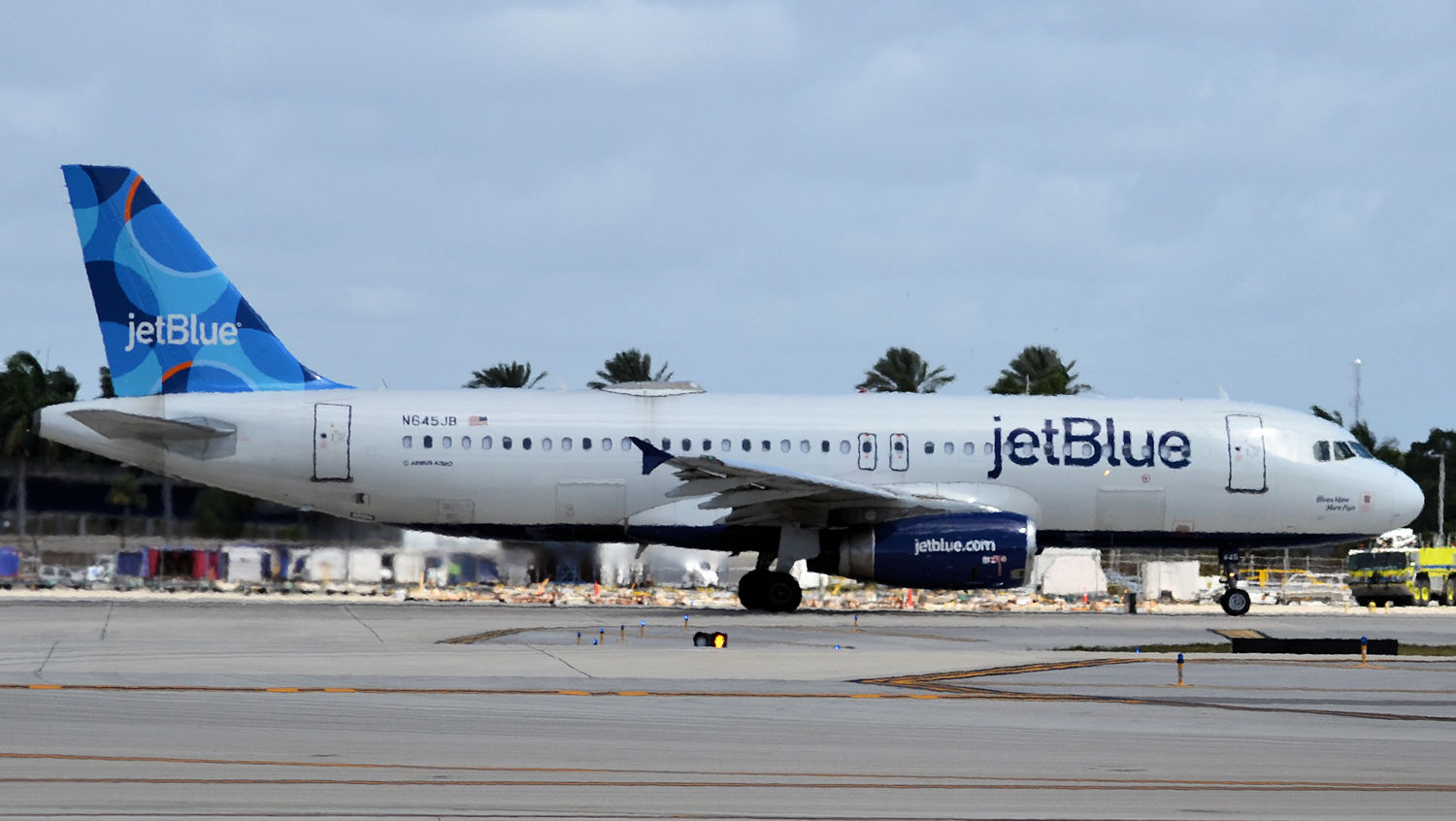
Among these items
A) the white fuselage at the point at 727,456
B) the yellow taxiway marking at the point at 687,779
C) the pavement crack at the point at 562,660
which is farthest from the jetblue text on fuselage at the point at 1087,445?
the yellow taxiway marking at the point at 687,779

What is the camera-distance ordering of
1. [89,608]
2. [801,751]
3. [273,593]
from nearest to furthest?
[801,751]
[89,608]
[273,593]

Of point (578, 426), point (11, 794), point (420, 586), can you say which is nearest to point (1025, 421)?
point (578, 426)

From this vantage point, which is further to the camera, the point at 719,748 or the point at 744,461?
the point at 744,461

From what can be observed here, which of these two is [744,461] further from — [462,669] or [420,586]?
[462,669]

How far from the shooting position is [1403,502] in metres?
29.3

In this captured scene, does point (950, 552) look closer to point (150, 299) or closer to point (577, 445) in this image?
point (577, 445)

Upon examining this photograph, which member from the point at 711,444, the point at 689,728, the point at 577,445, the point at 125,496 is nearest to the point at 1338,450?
the point at 711,444

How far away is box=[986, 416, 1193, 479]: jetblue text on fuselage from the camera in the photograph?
92.2ft

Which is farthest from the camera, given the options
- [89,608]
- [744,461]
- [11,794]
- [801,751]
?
[744,461]

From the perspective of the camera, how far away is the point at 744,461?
90.5 feet

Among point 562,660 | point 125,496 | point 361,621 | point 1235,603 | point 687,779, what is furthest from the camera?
point 125,496

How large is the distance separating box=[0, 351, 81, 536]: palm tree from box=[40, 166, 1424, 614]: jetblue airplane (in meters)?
15.3

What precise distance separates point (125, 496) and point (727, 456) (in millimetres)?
12814

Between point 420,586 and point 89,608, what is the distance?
26.7 feet
